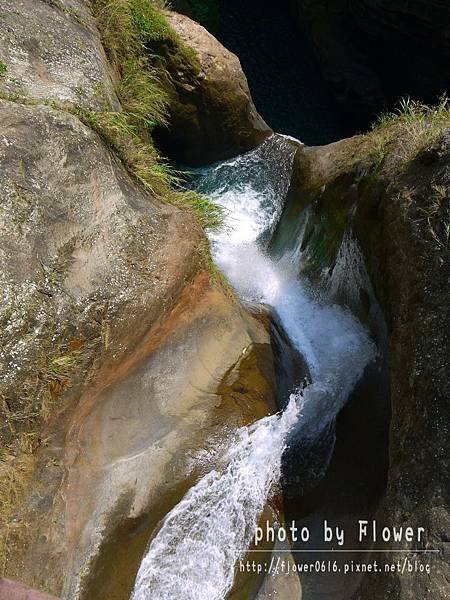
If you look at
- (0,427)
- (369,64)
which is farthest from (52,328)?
(369,64)

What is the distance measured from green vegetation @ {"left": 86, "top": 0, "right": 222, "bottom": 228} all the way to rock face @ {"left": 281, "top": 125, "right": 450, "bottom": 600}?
177 centimetres

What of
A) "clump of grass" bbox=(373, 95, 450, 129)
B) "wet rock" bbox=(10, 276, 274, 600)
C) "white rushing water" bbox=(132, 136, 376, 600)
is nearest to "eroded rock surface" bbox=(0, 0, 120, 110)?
"wet rock" bbox=(10, 276, 274, 600)

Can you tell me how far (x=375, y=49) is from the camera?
1250 centimetres

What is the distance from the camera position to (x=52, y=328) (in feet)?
13.4

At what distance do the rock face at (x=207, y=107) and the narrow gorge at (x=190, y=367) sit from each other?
160cm

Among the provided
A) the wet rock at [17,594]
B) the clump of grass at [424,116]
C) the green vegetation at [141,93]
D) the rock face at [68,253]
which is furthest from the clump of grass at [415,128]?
the wet rock at [17,594]

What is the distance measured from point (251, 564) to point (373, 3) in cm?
1120

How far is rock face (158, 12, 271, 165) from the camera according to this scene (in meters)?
8.11

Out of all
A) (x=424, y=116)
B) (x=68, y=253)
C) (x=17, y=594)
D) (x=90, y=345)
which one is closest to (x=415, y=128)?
(x=424, y=116)

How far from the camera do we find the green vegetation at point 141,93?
5.34m

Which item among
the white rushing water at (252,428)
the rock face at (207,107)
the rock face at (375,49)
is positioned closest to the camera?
the white rushing water at (252,428)

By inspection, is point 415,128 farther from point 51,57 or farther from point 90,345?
point 90,345

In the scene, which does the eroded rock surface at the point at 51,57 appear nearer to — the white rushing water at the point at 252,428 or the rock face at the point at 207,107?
the rock face at the point at 207,107

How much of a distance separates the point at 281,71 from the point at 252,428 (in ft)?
32.9
